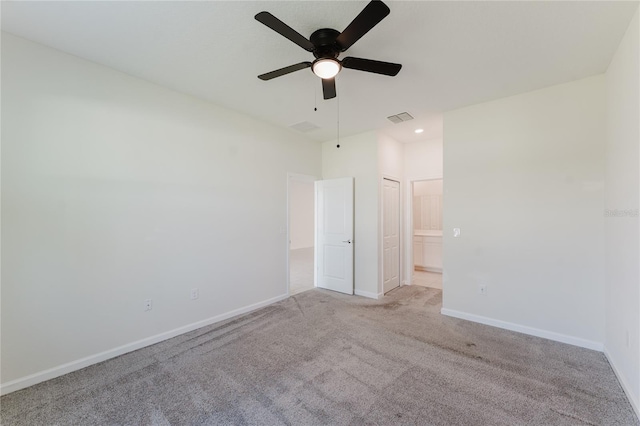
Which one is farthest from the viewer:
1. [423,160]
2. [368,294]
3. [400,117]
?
[423,160]

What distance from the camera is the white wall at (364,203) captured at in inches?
178

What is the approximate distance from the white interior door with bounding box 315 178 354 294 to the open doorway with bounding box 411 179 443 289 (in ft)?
7.42

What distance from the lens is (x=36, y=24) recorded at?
6.82 feet

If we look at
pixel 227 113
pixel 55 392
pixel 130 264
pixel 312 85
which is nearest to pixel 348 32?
pixel 312 85

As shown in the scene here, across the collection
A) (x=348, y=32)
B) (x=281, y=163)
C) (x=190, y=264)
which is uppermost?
(x=348, y=32)

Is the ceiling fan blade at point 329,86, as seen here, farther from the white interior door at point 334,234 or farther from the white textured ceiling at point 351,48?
the white interior door at point 334,234

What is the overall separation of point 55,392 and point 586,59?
18.1 ft

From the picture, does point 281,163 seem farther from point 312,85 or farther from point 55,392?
point 55,392

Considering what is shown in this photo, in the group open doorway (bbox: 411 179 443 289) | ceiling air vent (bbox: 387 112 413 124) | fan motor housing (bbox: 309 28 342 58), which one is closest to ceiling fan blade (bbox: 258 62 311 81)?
fan motor housing (bbox: 309 28 342 58)

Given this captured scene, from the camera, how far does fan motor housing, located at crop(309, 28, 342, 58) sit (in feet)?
6.64

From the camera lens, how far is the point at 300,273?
6375mm

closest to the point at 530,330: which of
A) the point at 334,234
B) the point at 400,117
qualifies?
the point at 334,234

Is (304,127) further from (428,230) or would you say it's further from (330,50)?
(428,230)

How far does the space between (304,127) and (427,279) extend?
4.10m
